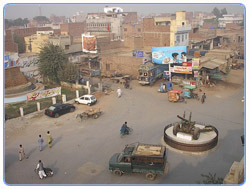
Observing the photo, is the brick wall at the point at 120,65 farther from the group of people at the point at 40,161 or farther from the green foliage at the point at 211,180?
the green foliage at the point at 211,180

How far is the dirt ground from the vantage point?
1452cm

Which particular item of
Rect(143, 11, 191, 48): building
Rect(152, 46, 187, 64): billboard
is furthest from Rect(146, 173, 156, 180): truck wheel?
Rect(143, 11, 191, 48): building

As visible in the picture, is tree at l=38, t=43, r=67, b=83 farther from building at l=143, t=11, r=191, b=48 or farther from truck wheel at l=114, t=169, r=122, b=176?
truck wheel at l=114, t=169, r=122, b=176

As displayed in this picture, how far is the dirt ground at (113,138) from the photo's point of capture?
14516 mm

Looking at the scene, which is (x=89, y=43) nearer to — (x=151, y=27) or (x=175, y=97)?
(x=151, y=27)

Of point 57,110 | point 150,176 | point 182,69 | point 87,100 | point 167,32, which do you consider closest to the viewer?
point 150,176

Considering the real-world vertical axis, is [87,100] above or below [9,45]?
below

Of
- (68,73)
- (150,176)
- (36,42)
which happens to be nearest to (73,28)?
(36,42)

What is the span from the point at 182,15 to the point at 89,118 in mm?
33364

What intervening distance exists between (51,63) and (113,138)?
20430mm

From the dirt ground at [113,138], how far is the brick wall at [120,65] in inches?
349

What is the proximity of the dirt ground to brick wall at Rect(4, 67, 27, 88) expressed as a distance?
35.1 ft

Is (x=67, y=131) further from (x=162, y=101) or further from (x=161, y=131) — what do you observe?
(x=162, y=101)

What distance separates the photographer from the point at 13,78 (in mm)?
33250
